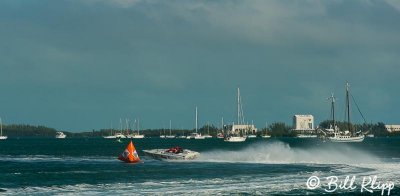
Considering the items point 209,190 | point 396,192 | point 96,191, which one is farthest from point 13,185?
Result: point 396,192

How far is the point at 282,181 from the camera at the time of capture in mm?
63438

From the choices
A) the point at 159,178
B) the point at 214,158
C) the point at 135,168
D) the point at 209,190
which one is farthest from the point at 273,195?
the point at 214,158

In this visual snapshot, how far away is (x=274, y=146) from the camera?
123 metres

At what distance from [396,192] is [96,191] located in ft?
71.5

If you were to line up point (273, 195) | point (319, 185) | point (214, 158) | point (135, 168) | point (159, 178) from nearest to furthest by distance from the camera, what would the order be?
point (273, 195), point (319, 185), point (159, 178), point (135, 168), point (214, 158)

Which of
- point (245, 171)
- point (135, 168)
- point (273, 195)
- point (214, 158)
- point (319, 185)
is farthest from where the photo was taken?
point (214, 158)

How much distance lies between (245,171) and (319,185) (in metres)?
18.8

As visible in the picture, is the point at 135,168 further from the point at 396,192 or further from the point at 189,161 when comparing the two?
the point at 396,192

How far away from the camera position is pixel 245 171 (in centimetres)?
7844

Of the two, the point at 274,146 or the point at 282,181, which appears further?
the point at 274,146

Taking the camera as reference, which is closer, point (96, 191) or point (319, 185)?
point (96, 191)

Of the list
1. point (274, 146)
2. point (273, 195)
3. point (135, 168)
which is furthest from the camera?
point (274, 146)

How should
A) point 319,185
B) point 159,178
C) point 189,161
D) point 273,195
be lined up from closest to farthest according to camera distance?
1. point 273,195
2. point 319,185
3. point 159,178
4. point 189,161

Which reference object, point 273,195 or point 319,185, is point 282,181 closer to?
point 319,185
